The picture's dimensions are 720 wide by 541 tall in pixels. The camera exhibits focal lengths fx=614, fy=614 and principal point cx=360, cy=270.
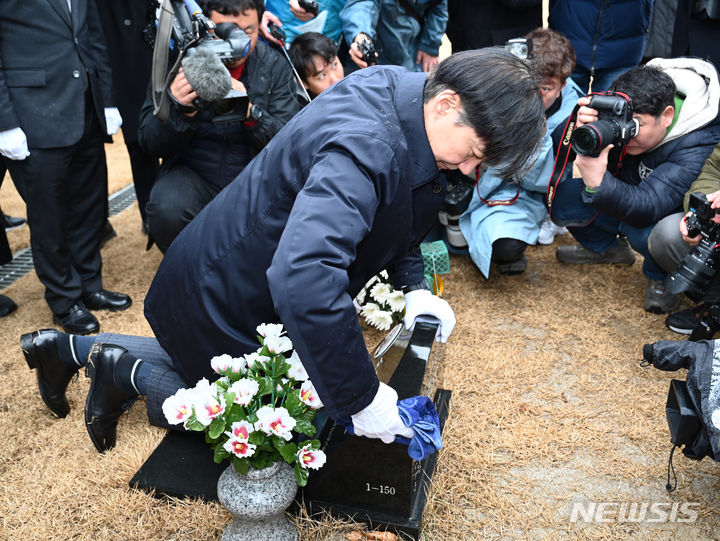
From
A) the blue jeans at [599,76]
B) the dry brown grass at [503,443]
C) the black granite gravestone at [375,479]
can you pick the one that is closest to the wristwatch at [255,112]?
the dry brown grass at [503,443]

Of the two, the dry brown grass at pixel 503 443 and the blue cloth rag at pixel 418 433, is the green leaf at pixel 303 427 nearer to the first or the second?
the blue cloth rag at pixel 418 433

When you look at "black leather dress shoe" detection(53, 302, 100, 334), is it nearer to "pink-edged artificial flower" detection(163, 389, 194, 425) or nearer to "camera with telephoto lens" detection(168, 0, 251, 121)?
"camera with telephoto lens" detection(168, 0, 251, 121)

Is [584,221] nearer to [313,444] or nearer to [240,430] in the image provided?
[313,444]

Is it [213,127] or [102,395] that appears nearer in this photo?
[102,395]

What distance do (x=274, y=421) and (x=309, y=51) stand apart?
2.32 m

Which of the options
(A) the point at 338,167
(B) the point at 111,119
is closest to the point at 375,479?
(A) the point at 338,167

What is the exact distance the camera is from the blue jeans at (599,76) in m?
3.97

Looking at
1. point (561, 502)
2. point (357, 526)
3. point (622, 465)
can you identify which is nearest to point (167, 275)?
point (357, 526)

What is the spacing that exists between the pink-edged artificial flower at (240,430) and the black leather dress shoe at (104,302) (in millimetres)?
1877

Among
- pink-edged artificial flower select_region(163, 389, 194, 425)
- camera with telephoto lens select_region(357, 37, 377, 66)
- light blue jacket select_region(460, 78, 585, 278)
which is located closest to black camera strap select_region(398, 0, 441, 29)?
camera with telephoto lens select_region(357, 37, 377, 66)

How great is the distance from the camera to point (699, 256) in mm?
2590

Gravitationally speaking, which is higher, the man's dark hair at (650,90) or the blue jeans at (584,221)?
the man's dark hair at (650,90)

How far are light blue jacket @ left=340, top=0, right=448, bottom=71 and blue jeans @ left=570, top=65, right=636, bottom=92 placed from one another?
927 mm

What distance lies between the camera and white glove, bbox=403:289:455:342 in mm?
2105
